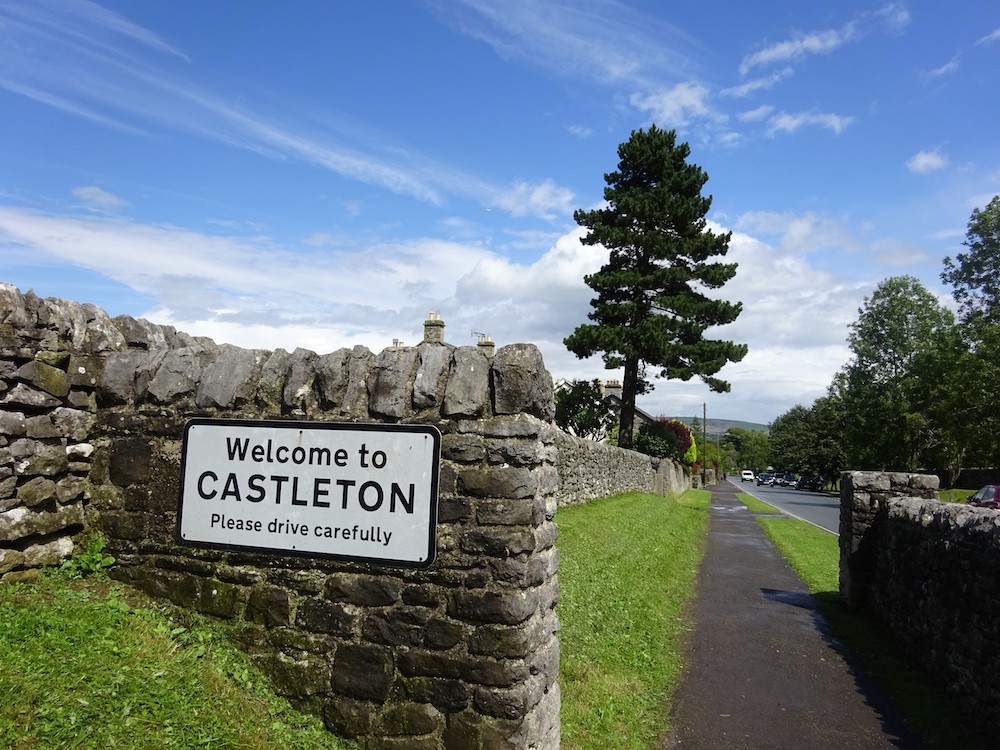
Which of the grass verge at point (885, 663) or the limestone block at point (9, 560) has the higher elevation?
the limestone block at point (9, 560)

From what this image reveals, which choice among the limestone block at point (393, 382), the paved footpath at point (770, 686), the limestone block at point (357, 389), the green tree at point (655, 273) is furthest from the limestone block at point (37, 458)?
the green tree at point (655, 273)

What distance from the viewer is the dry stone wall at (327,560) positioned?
157 inches

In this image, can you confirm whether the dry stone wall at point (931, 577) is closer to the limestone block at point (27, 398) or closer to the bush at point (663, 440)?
the limestone block at point (27, 398)

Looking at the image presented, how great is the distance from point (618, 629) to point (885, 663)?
304 cm

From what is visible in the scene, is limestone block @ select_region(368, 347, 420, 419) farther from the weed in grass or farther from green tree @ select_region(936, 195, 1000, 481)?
green tree @ select_region(936, 195, 1000, 481)

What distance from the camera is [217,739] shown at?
3693 mm

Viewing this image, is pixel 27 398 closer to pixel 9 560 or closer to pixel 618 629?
pixel 9 560

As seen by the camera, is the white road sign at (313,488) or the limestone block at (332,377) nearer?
the white road sign at (313,488)

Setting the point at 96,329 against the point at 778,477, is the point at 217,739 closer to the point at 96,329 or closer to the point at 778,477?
the point at 96,329

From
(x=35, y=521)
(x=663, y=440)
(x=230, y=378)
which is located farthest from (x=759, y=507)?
(x=35, y=521)

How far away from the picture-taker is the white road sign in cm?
416

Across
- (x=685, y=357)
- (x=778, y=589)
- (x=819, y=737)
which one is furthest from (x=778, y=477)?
(x=819, y=737)

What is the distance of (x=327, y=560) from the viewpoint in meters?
4.31

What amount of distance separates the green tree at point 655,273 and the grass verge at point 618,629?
55.0 ft
